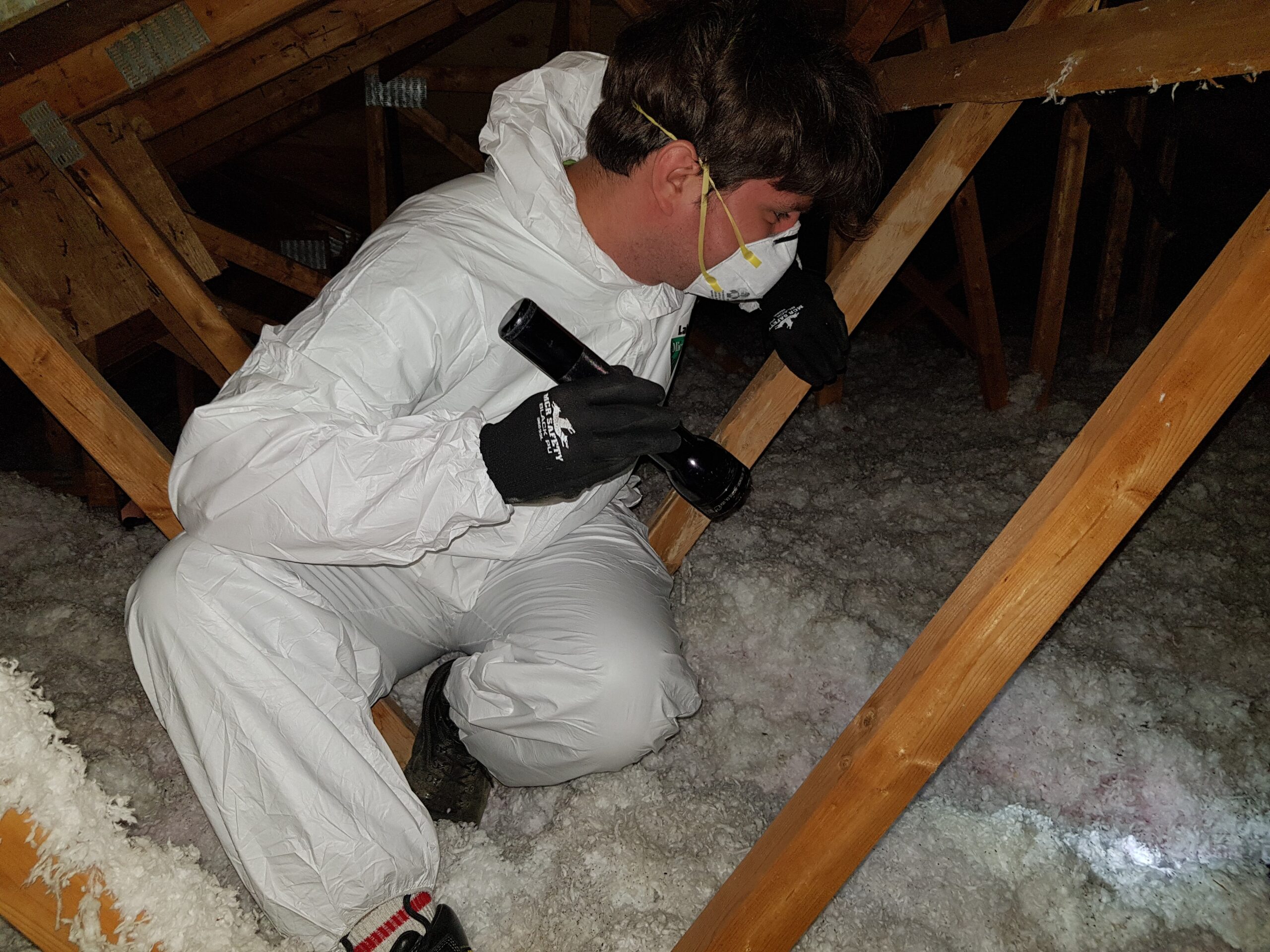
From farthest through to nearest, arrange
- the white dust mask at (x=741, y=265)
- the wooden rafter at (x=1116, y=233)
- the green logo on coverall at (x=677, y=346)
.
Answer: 1. the wooden rafter at (x=1116, y=233)
2. the green logo on coverall at (x=677, y=346)
3. the white dust mask at (x=741, y=265)

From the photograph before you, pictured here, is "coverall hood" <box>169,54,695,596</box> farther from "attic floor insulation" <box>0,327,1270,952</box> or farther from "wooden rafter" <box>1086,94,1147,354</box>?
"wooden rafter" <box>1086,94,1147,354</box>

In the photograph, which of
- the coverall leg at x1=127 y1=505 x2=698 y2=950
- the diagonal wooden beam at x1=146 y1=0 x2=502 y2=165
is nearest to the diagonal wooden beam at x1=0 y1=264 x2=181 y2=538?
the coverall leg at x1=127 y1=505 x2=698 y2=950

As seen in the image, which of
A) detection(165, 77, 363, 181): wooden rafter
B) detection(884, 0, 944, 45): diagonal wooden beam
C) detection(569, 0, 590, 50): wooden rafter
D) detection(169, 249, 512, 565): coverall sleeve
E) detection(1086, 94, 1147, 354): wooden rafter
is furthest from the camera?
detection(165, 77, 363, 181): wooden rafter

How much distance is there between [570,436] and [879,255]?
773 mm

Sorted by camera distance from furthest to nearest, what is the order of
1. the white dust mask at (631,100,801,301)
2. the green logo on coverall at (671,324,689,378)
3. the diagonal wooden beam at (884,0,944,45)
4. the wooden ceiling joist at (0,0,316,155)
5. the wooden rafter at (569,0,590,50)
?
the wooden rafter at (569,0,590,50), the diagonal wooden beam at (884,0,944,45), the green logo on coverall at (671,324,689,378), the wooden ceiling joist at (0,0,316,155), the white dust mask at (631,100,801,301)

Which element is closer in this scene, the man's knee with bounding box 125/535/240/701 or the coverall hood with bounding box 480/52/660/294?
the man's knee with bounding box 125/535/240/701

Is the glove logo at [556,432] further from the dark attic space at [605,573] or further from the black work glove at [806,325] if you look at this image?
the black work glove at [806,325]

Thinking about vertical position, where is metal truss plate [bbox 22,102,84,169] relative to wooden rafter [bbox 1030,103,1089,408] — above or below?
above

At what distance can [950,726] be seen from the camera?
0.78 metres

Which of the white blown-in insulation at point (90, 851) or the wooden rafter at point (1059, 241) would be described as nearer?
the white blown-in insulation at point (90, 851)

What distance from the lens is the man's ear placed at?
111cm

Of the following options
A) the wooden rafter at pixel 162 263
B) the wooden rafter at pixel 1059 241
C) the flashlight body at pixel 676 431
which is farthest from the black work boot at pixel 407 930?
the wooden rafter at pixel 1059 241

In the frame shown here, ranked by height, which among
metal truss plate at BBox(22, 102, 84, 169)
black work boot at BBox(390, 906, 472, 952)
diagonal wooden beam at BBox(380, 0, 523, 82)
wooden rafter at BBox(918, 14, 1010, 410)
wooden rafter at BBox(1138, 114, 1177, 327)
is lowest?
wooden rafter at BBox(1138, 114, 1177, 327)

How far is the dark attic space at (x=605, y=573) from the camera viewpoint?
32.2 inches
